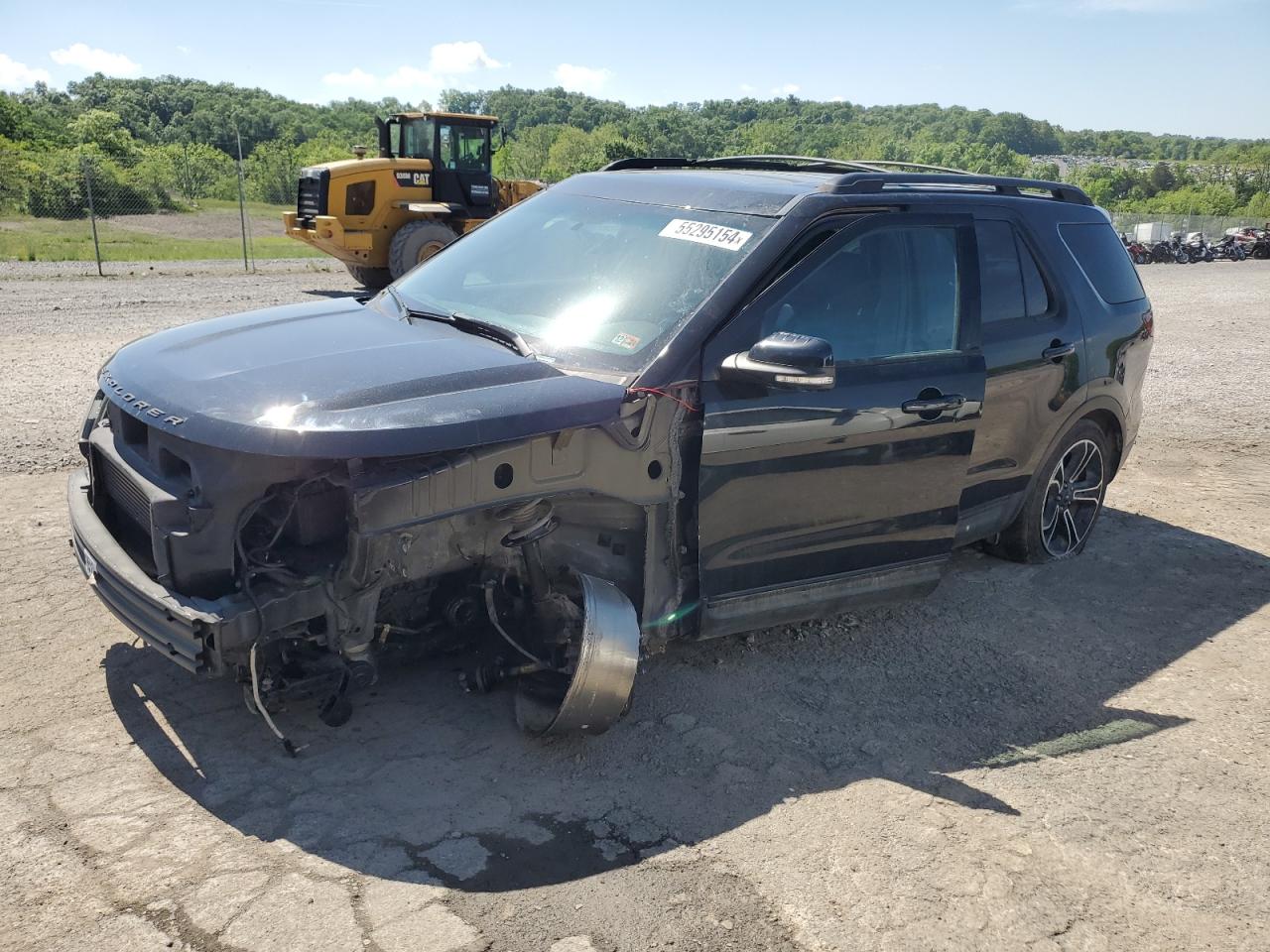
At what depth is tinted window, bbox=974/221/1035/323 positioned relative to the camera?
483 cm

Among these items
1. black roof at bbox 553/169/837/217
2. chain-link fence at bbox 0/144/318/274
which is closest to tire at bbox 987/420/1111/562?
black roof at bbox 553/169/837/217

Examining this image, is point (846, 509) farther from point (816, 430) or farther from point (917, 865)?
point (917, 865)

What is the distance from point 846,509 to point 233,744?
2.41 meters

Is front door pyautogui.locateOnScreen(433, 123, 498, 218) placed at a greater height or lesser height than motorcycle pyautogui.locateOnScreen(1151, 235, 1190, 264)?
greater

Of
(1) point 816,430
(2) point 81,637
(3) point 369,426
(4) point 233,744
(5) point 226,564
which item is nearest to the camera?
(3) point 369,426

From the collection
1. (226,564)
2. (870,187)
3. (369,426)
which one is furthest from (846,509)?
(226,564)

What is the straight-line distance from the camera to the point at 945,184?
4.81 m

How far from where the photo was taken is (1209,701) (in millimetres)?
4324

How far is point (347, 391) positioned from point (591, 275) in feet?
4.42

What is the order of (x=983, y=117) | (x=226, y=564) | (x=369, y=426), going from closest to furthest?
(x=369, y=426) → (x=226, y=564) → (x=983, y=117)

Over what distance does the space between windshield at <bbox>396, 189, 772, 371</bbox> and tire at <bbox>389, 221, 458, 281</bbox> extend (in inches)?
438

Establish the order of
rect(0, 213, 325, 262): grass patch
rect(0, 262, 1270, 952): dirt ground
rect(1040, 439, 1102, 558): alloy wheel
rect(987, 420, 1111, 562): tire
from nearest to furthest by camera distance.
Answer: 1. rect(0, 262, 1270, 952): dirt ground
2. rect(987, 420, 1111, 562): tire
3. rect(1040, 439, 1102, 558): alloy wheel
4. rect(0, 213, 325, 262): grass patch

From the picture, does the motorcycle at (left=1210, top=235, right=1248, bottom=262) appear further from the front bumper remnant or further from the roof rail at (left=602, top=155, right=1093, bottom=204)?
the front bumper remnant

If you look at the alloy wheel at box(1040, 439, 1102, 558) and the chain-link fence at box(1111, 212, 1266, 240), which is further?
the chain-link fence at box(1111, 212, 1266, 240)
